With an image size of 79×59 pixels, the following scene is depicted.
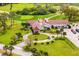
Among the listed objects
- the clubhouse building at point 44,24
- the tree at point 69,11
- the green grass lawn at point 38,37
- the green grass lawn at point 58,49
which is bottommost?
the green grass lawn at point 58,49

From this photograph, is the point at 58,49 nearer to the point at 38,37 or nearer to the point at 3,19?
the point at 38,37

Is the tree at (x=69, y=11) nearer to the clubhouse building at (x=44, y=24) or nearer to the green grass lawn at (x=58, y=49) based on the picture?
the clubhouse building at (x=44, y=24)

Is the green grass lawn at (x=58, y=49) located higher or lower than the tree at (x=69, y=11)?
lower

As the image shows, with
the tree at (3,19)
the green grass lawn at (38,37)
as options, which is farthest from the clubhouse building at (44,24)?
the tree at (3,19)

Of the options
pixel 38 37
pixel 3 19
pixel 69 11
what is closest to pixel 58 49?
pixel 38 37

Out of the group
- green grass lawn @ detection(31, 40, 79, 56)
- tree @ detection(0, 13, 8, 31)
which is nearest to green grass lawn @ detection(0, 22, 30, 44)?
tree @ detection(0, 13, 8, 31)

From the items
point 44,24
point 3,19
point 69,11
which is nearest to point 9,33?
point 3,19

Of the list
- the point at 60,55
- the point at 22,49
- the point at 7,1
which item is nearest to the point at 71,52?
the point at 60,55

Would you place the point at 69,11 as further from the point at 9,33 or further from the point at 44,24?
the point at 9,33

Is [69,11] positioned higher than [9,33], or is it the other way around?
[69,11]
